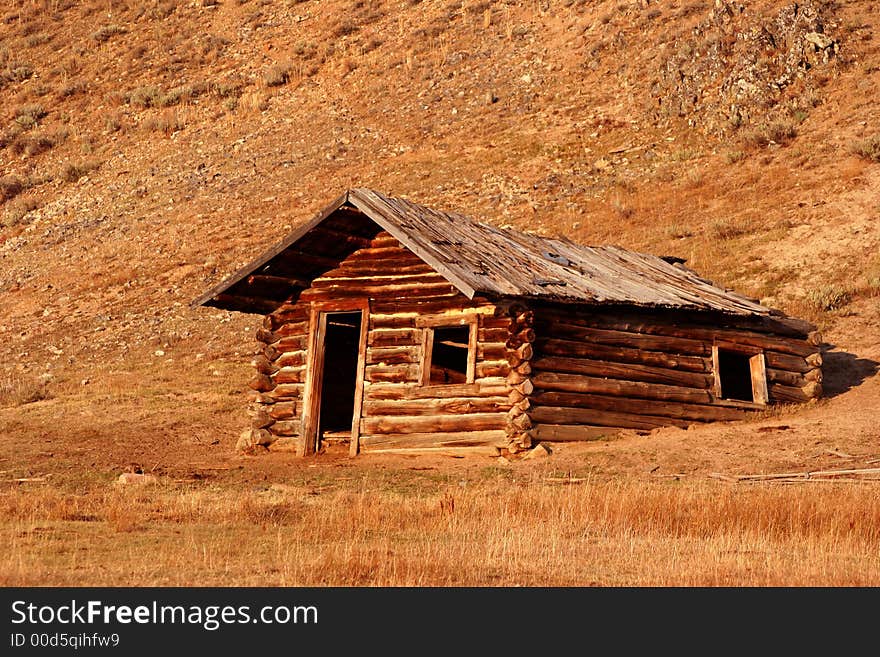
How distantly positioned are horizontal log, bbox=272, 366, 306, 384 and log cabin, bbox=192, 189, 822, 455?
25 mm

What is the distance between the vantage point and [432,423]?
18422mm

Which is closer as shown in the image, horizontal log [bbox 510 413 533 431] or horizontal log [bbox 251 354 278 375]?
horizontal log [bbox 510 413 533 431]

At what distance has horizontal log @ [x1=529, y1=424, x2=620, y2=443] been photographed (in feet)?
58.3

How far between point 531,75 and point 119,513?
113 ft

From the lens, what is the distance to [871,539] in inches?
422

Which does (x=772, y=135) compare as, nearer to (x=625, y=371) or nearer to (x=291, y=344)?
(x=625, y=371)

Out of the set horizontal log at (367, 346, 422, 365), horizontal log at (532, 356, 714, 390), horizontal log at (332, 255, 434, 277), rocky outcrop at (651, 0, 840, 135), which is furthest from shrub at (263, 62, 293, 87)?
horizontal log at (532, 356, 714, 390)

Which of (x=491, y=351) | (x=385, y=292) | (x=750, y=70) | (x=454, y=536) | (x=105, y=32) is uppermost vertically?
(x=105, y=32)

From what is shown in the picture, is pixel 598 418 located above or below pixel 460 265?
below

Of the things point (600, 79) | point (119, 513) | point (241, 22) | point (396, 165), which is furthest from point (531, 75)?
point (119, 513)

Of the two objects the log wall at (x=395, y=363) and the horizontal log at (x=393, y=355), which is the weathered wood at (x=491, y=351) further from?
the horizontal log at (x=393, y=355)

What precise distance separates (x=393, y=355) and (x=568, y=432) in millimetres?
3178

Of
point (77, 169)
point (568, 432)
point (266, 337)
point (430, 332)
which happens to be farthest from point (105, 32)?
point (568, 432)

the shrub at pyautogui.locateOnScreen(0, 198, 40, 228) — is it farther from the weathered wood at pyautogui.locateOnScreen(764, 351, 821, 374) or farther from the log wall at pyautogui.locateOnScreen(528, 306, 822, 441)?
the weathered wood at pyautogui.locateOnScreen(764, 351, 821, 374)
